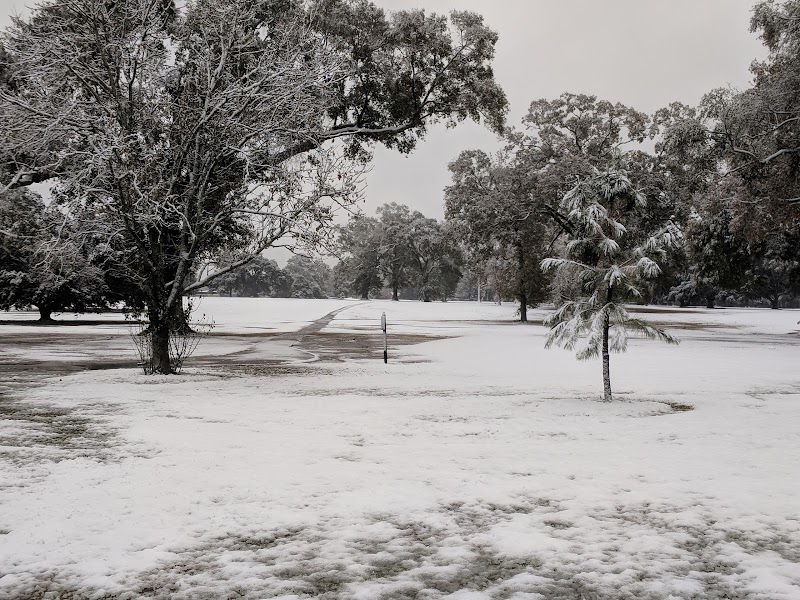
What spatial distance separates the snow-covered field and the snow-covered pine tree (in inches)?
43.0

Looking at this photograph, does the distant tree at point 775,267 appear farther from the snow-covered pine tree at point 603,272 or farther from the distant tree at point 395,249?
the distant tree at point 395,249

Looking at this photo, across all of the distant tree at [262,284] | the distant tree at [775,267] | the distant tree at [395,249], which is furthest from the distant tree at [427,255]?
the distant tree at [775,267]

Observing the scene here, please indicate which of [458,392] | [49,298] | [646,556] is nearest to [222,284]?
[49,298]

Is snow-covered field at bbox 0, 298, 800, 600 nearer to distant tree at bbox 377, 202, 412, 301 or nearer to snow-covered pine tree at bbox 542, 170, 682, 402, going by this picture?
snow-covered pine tree at bbox 542, 170, 682, 402

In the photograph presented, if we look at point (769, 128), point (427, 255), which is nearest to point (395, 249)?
point (427, 255)

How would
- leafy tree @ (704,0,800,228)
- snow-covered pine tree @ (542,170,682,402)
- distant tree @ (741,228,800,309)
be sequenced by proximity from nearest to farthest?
snow-covered pine tree @ (542,170,682,402)
leafy tree @ (704,0,800,228)
distant tree @ (741,228,800,309)

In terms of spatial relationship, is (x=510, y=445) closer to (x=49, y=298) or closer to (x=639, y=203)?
(x=639, y=203)

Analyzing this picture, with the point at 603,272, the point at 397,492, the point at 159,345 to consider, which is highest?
the point at 603,272

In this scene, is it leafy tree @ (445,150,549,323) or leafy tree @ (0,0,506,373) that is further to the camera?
leafy tree @ (445,150,549,323)

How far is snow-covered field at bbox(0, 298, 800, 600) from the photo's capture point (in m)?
3.69

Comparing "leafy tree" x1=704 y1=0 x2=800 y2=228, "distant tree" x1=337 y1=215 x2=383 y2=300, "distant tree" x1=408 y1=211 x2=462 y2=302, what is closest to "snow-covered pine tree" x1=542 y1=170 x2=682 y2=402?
"leafy tree" x1=704 y1=0 x2=800 y2=228

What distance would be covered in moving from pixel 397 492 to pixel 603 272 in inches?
233

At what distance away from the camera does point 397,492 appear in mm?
5352

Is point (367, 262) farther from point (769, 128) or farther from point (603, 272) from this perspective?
point (603, 272)
